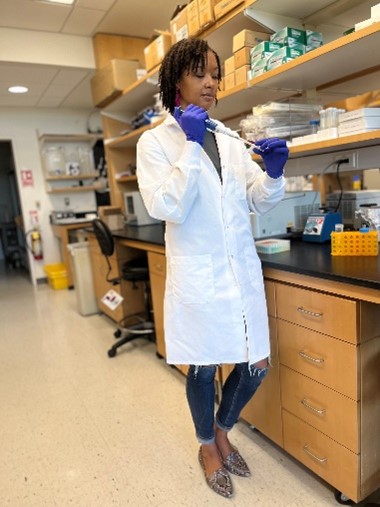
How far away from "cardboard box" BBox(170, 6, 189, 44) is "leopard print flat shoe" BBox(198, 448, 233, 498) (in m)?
2.20

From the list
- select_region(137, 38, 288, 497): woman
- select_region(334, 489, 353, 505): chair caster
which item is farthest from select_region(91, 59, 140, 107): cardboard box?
select_region(334, 489, 353, 505): chair caster

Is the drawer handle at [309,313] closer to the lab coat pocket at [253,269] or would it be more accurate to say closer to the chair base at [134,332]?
the lab coat pocket at [253,269]

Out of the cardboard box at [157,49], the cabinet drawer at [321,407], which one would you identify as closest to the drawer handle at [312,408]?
the cabinet drawer at [321,407]

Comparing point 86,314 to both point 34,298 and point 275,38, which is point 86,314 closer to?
point 34,298

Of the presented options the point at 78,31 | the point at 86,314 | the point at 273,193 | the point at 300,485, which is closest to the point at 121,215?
the point at 86,314

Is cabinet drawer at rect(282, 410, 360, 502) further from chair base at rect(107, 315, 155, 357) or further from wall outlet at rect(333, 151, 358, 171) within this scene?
chair base at rect(107, 315, 155, 357)

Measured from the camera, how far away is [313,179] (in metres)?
4.09

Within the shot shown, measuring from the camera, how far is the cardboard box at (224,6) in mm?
1756

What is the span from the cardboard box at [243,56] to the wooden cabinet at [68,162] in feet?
12.3

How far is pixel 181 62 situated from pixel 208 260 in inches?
25.2

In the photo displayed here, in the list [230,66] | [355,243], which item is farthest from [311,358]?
[230,66]

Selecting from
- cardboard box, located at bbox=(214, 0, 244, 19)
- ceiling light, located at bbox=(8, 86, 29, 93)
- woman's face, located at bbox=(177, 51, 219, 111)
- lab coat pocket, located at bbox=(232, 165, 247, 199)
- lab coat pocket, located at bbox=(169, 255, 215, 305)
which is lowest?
lab coat pocket, located at bbox=(169, 255, 215, 305)

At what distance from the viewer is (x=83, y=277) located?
3.61m

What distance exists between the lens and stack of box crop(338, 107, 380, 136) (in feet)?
4.56
